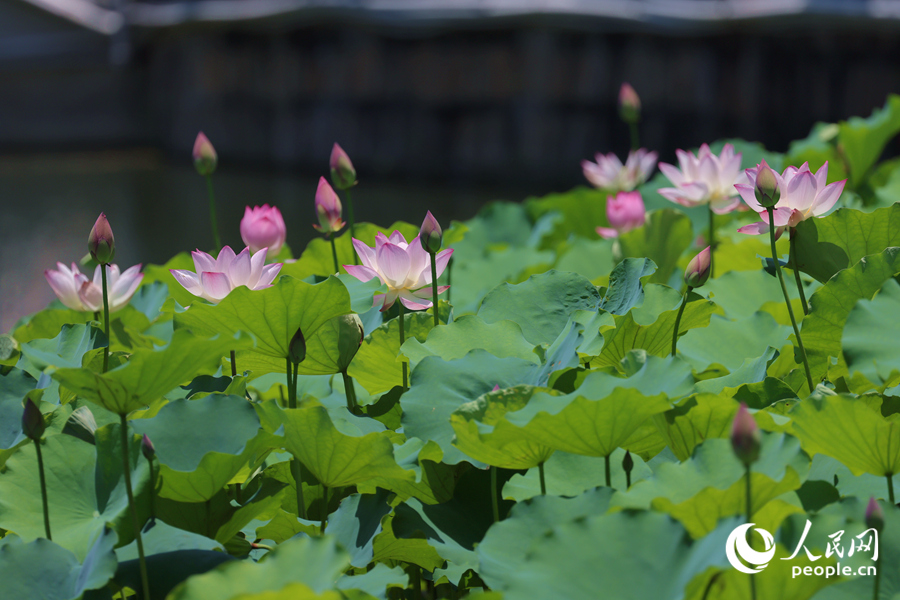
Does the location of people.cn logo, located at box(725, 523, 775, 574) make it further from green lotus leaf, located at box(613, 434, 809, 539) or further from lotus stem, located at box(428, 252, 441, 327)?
lotus stem, located at box(428, 252, 441, 327)

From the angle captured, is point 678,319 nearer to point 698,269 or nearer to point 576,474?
point 698,269

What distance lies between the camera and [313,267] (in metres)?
1.02

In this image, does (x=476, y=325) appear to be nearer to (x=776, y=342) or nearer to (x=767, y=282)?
(x=776, y=342)

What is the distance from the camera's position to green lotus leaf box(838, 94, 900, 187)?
4.60 ft

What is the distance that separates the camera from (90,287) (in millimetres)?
844

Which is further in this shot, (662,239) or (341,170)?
(662,239)

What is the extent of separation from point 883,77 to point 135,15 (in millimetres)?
4982

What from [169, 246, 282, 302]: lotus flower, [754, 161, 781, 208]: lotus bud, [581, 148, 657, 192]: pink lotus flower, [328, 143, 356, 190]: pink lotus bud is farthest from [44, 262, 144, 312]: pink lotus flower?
[581, 148, 657, 192]: pink lotus flower

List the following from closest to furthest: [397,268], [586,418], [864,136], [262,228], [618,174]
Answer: [586,418] < [397,268] < [262,228] < [864,136] < [618,174]

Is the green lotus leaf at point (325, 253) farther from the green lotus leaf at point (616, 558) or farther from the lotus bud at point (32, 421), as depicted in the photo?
the green lotus leaf at point (616, 558)

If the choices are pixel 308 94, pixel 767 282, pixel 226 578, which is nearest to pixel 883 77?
pixel 308 94

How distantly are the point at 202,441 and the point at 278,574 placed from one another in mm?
170

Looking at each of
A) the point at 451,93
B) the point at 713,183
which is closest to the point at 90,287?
the point at 713,183

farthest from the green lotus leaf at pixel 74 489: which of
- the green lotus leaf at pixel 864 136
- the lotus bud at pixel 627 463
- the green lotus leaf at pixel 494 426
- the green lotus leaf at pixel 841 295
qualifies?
the green lotus leaf at pixel 864 136
